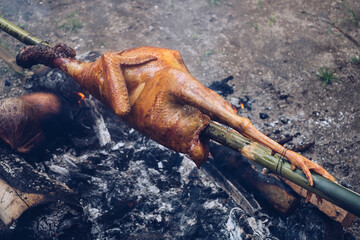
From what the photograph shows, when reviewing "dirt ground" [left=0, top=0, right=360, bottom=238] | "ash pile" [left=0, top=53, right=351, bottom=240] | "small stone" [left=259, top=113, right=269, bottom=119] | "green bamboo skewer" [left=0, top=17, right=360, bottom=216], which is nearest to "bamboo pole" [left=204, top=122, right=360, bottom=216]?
"green bamboo skewer" [left=0, top=17, right=360, bottom=216]

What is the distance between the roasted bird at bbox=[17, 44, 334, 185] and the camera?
2.59m

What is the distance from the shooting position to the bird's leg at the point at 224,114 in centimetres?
235

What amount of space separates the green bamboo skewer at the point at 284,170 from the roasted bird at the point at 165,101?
74mm

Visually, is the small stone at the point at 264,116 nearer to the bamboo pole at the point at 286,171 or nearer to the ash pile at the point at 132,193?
the ash pile at the point at 132,193

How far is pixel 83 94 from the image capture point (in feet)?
15.4

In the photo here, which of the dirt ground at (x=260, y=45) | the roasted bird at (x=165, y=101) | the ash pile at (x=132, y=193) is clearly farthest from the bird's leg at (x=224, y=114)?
the dirt ground at (x=260, y=45)

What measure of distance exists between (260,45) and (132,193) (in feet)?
16.0

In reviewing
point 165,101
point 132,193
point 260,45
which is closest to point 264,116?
point 260,45

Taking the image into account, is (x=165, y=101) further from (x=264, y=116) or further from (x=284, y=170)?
(x=264, y=116)

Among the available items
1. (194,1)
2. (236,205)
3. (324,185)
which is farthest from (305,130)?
(194,1)

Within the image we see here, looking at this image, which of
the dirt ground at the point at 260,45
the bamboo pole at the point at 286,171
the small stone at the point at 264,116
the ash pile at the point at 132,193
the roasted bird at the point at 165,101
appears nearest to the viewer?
the bamboo pole at the point at 286,171

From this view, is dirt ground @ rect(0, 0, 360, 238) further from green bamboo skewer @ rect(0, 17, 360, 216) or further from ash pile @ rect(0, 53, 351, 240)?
green bamboo skewer @ rect(0, 17, 360, 216)

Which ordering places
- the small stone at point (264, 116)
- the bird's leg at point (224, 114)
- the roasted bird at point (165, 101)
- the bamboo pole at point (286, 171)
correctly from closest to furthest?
the bamboo pole at point (286, 171), the bird's leg at point (224, 114), the roasted bird at point (165, 101), the small stone at point (264, 116)

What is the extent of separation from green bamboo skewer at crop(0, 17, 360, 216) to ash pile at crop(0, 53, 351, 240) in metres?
1.19
